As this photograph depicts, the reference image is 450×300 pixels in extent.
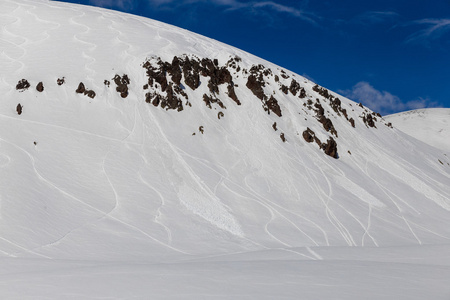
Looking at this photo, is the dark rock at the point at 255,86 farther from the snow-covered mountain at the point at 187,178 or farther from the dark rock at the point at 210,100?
the dark rock at the point at 210,100

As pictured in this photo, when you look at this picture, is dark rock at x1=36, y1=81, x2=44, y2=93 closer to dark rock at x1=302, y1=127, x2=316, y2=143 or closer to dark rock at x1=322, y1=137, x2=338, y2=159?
dark rock at x1=302, y1=127, x2=316, y2=143

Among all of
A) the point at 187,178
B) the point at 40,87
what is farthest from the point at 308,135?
the point at 40,87

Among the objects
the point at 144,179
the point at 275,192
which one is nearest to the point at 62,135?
the point at 144,179

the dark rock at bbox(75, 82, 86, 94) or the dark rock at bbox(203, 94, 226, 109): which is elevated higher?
the dark rock at bbox(203, 94, 226, 109)

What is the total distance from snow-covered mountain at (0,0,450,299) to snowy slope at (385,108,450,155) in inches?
1296

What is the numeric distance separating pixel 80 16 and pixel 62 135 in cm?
1842

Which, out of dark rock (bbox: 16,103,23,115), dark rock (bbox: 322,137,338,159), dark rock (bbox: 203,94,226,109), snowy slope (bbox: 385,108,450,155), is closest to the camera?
dark rock (bbox: 16,103,23,115)

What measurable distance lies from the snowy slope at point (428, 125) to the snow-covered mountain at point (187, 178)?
3292cm

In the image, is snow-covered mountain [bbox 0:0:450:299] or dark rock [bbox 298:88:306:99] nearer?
snow-covered mountain [bbox 0:0:450:299]

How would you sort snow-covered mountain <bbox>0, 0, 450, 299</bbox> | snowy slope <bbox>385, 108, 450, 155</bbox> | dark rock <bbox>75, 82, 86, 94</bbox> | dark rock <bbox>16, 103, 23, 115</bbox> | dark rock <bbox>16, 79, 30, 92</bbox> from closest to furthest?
snow-covered mountain <bbox>0, 0, 450, 299</bbox> < dark rock <bbox>16, 103, 23, 115</bbox> < dark rock <bbox>16, 79, 30, 92</bbox> < dark rock <bbox>75, 82, 86, 94</bbox> < snowy slope <bbox>385, 108, 450, 155</bbox>

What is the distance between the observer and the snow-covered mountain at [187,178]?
6.32 metres

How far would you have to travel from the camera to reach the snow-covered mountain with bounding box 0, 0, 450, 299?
6.32m

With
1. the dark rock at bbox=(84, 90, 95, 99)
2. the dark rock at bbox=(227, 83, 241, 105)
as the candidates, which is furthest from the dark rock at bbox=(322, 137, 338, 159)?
the dark rock at bbox=(84, 90, 95, 99)

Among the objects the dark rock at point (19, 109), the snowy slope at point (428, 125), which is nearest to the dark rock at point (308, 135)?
the dark rock at point (19, 109)
